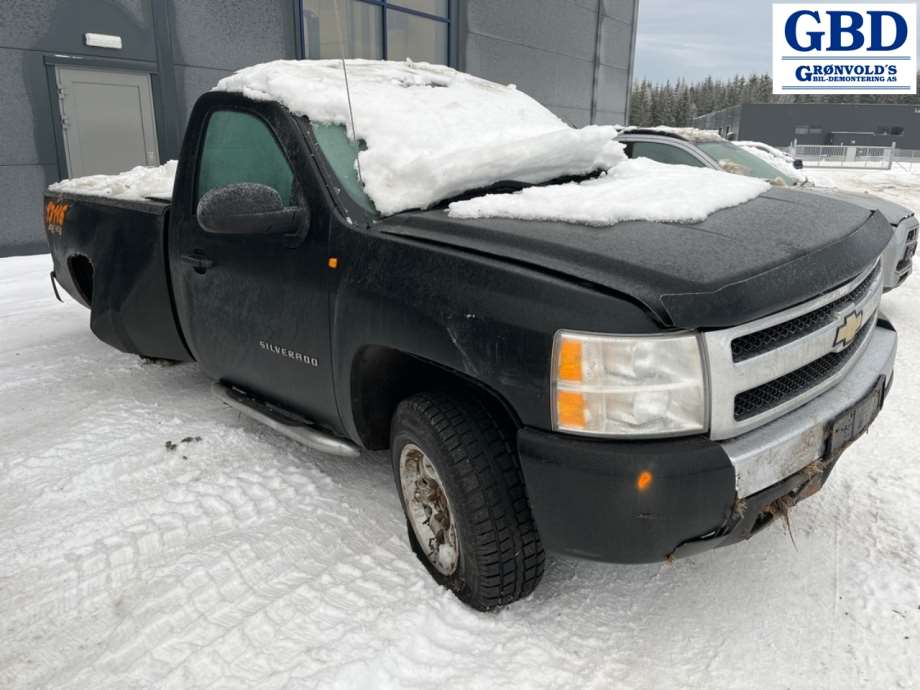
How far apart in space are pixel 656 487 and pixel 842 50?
46.4 metres

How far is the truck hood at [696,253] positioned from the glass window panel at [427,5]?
12.4m

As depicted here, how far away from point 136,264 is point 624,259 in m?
2.89

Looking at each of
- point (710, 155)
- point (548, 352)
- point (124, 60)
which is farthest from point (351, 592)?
point (124, 60)

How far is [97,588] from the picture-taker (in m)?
2.49

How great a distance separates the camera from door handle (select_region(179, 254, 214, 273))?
327 centimetres

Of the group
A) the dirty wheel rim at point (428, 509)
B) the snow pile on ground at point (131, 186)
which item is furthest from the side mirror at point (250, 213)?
the snow pile on ground at point (131, 186)

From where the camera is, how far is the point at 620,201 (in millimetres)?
2482

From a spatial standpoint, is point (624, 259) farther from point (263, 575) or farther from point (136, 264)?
point (136, 264)

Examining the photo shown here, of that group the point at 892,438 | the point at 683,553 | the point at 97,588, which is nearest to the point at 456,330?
the point at 683,553

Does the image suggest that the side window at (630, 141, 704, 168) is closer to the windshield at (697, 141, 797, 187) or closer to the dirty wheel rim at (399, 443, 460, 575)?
the windshield at (697, 141, 797, 187)

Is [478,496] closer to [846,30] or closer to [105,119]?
[105,119]

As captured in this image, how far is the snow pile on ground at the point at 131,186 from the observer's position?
4250 millimetres

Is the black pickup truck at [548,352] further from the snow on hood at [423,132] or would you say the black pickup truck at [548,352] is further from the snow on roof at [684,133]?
the snow on roof at [684,133]

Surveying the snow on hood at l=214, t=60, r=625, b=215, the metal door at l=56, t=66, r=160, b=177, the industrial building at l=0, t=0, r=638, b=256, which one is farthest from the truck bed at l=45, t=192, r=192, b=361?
the metal door at l=56, t=66, r=160, b=177
